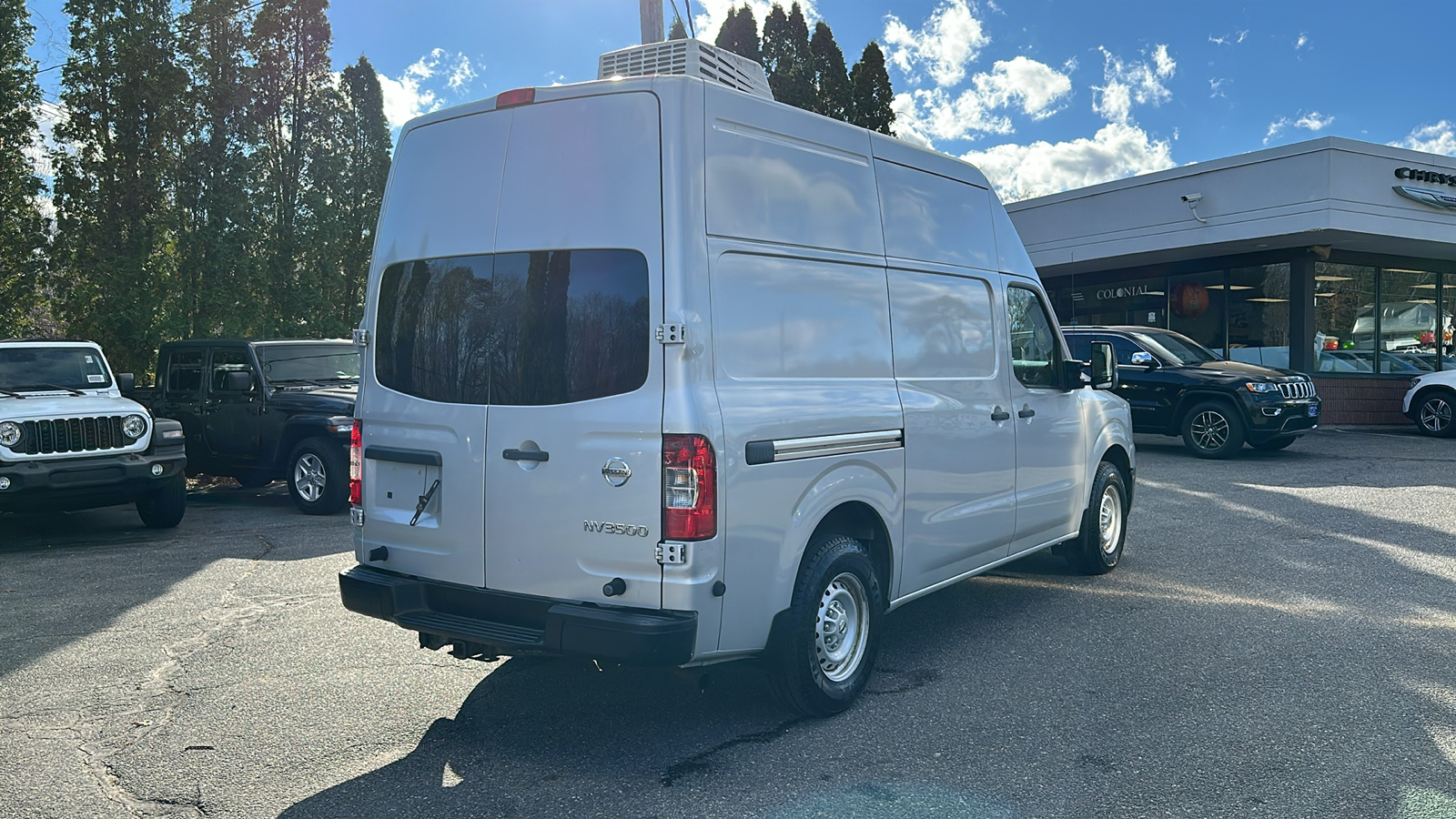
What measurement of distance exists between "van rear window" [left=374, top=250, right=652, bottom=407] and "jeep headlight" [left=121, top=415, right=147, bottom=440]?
618 centimetres

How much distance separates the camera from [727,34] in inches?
1332

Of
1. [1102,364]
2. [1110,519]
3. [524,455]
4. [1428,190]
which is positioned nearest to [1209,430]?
[1110,519]

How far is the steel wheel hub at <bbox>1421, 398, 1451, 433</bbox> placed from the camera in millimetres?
17328

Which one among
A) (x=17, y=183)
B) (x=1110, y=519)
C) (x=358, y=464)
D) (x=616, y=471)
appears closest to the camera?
(x=616, y=471)

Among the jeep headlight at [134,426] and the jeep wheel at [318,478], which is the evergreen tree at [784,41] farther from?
the jeep headlight at [134,426]

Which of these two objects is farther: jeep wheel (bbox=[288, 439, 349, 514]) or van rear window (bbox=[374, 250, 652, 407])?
jeep wheel (bbox=[288, 439, 349, 514])

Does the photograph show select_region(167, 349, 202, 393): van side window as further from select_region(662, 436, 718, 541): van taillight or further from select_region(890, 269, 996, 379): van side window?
select_region(662, 436, 718, 541): van taillight

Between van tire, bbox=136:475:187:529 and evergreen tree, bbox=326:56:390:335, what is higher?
evergreen tree, bbox=326:56:390:335

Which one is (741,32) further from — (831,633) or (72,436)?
(831,633)

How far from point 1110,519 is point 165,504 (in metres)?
8.35

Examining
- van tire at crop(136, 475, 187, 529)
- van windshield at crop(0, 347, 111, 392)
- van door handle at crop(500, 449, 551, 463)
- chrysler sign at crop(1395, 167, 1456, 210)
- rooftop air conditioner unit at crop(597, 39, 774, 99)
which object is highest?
chrysler sign at crop(1395, 167, 1456, 210)

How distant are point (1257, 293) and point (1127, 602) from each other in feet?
55.9

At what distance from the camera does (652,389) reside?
4.01 meters

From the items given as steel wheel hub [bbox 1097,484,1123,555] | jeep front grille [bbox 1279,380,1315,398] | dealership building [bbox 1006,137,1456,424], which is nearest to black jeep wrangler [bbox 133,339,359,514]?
steel wheel hub [bbox 1097,484,1123,555]
